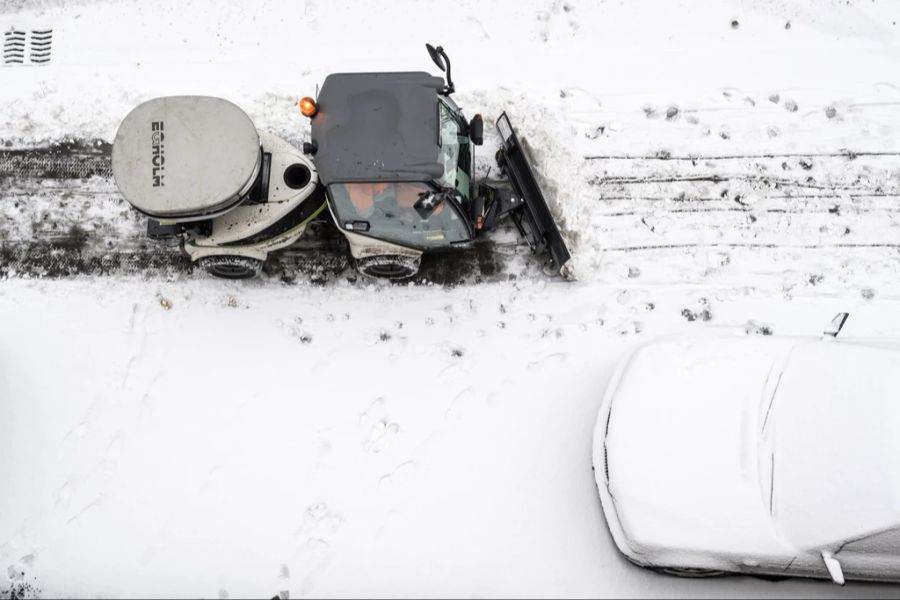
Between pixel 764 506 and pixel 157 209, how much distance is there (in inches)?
197

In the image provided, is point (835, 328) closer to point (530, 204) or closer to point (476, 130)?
point (530, 204)

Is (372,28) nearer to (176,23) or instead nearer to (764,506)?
Result: (176,23)

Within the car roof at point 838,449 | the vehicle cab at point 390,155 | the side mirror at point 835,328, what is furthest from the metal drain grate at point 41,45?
the side mirror at point 835,328

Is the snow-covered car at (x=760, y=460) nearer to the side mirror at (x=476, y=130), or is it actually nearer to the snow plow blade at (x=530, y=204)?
the snow plow blade at (x=530, y=204)

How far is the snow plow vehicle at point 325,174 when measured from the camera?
218 inches

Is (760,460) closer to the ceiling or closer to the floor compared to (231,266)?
closer to the ceiling

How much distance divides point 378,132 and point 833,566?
15.1 feet

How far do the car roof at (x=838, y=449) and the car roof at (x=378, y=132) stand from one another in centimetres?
326

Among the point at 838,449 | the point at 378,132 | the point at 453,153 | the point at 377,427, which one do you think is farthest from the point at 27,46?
the point at 838,449

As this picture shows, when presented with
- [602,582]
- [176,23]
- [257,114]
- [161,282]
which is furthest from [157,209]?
[602,582]

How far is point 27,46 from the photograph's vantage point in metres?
7.55

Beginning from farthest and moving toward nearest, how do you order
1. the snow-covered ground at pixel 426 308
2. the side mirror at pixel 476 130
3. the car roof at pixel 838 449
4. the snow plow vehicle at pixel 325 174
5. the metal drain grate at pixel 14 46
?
the metal drain grate at pixel 14 46, the snow-covered ground at pixel 426 308, the side mirror at pixel 476 130, the snow plow vehicle at pixel 325 174, the car roof at pixel 838 449

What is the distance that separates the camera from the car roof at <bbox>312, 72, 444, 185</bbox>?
567cm

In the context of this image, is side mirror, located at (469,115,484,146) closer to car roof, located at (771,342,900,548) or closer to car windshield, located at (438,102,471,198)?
car windshield, located at (438,102,471,198)
